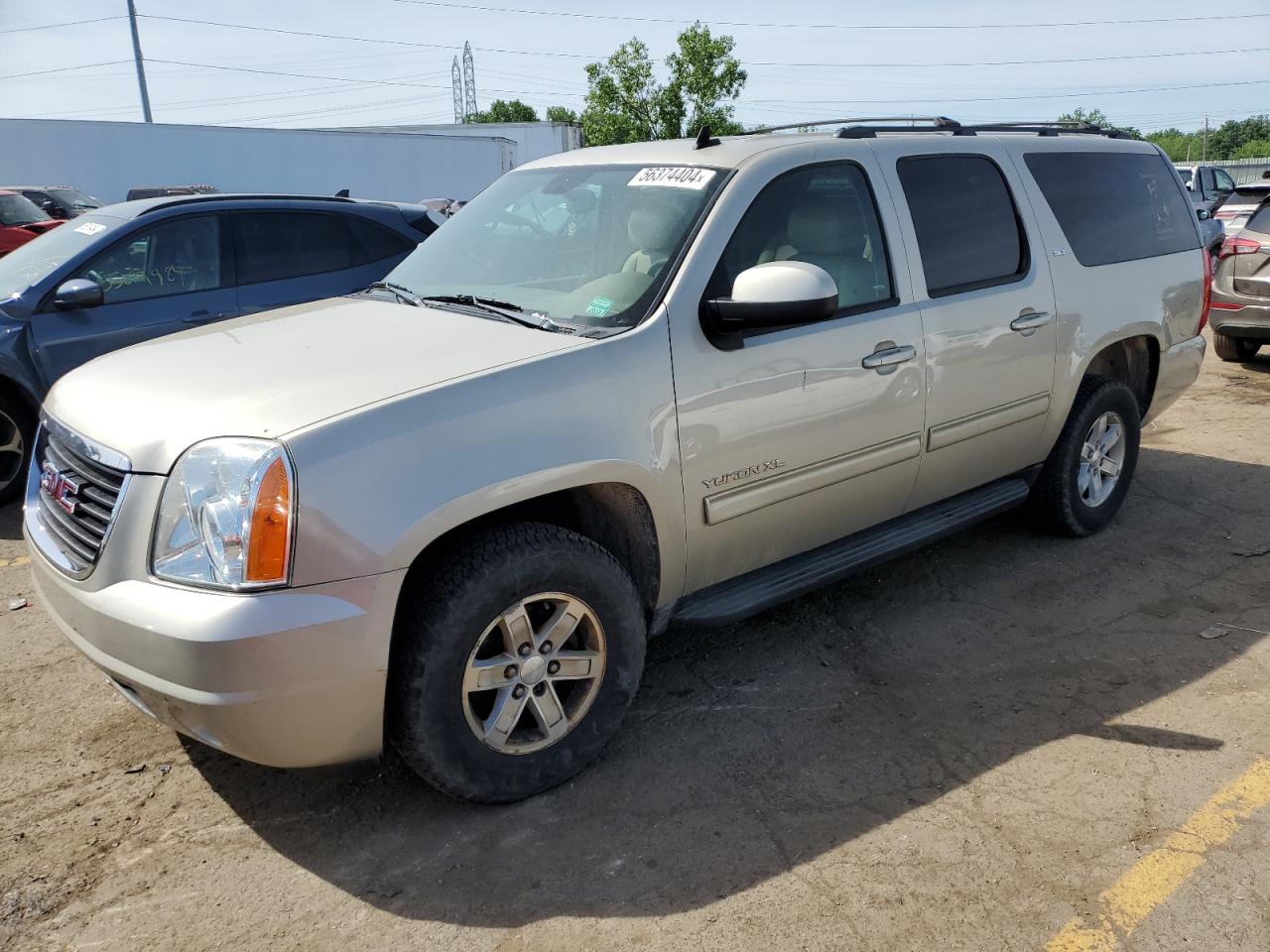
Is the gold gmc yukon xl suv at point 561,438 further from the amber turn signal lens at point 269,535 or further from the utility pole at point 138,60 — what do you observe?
the utility pole at point 138,60

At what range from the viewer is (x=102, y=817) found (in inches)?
117

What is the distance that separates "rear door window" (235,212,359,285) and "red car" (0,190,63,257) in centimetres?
956

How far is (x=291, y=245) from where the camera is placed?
21.2 feet

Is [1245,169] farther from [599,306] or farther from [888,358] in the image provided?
[599,306]

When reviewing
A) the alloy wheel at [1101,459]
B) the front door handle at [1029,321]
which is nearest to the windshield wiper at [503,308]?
the front door handle at [1029,321]

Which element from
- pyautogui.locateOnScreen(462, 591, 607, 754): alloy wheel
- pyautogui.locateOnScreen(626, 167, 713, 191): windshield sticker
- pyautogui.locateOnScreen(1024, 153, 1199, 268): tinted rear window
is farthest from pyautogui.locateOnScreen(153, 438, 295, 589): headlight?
pyautogui.locateOnScreen(1024, 153, 1199, 268): tinted rear window

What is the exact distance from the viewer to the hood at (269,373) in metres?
2.63

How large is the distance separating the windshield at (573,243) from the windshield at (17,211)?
13283mm

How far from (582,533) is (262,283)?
389 centimetres

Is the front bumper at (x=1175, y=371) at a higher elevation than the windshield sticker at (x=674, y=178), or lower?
lower

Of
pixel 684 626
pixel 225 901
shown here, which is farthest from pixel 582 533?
pixel 225 901

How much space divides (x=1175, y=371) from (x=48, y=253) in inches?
253

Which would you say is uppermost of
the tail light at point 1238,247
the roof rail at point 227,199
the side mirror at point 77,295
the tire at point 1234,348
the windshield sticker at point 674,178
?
the windshield sticker at point 674,178

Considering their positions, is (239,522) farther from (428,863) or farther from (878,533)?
(878,533)
